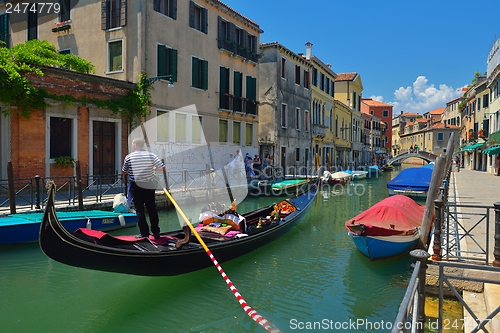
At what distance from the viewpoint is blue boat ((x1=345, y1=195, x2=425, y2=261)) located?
20.9 ft

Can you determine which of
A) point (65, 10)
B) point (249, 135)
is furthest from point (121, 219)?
point (249, 135)

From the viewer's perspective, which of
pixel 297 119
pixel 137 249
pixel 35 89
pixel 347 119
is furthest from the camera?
pixel 347 119

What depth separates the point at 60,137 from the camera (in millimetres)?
10820

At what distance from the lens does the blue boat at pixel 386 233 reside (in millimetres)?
6359

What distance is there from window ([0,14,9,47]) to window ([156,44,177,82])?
6385 millimetres

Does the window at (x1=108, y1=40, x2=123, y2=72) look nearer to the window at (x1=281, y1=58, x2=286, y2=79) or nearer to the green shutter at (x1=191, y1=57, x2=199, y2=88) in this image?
the green shutter at (x1=191, y1=57, x2=199, y2=88)

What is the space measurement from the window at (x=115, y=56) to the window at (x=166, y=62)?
3.83ft

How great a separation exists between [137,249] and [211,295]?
120 cm

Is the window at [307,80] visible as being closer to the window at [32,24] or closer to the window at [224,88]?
the window at [224,88]

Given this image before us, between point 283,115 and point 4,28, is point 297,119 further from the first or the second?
point 4,28

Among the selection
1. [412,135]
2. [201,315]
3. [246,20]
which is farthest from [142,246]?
[412,135]

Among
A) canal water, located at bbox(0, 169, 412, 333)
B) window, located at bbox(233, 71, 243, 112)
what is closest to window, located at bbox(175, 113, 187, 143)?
window, located at bbox(233, 71, 243, 112)

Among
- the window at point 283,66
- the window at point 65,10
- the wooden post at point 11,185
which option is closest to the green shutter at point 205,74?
the window at point 65,10

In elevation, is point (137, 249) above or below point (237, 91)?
below
